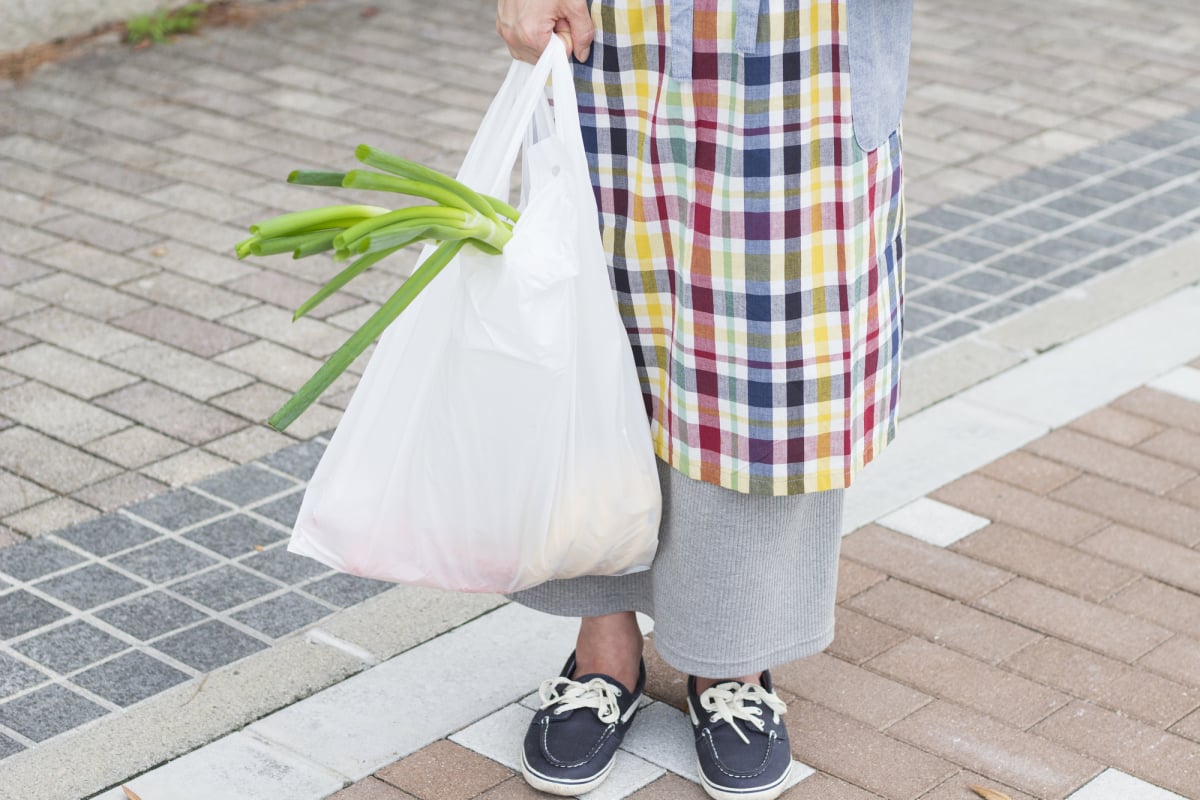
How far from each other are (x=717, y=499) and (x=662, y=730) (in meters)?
0.48

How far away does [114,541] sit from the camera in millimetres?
3275

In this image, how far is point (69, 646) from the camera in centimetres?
294

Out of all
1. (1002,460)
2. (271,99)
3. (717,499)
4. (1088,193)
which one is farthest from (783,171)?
(271,99)

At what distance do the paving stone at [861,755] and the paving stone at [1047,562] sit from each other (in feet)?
2.11

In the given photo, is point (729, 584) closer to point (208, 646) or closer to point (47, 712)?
point (208, 646)

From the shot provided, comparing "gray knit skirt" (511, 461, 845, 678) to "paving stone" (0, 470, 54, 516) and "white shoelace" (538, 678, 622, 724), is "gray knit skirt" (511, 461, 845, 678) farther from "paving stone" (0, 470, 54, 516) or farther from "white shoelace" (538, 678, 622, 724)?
"paving stone" (0, 470, 54, 516)

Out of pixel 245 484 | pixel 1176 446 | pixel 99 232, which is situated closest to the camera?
pixel 245 484

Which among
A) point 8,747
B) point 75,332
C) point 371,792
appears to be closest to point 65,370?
point 75,332

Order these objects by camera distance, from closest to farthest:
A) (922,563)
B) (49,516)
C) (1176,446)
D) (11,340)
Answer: (922,563) → (49,516) → (1176,446) → (11,340)

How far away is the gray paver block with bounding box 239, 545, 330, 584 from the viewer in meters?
3.19

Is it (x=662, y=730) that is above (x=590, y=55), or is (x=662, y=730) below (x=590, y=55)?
below

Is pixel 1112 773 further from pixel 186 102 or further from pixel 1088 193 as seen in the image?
pixel 186 102

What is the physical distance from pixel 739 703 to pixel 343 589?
34.6 inches

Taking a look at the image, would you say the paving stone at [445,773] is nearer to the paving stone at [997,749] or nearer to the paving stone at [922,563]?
the paving stone at [997,749]
